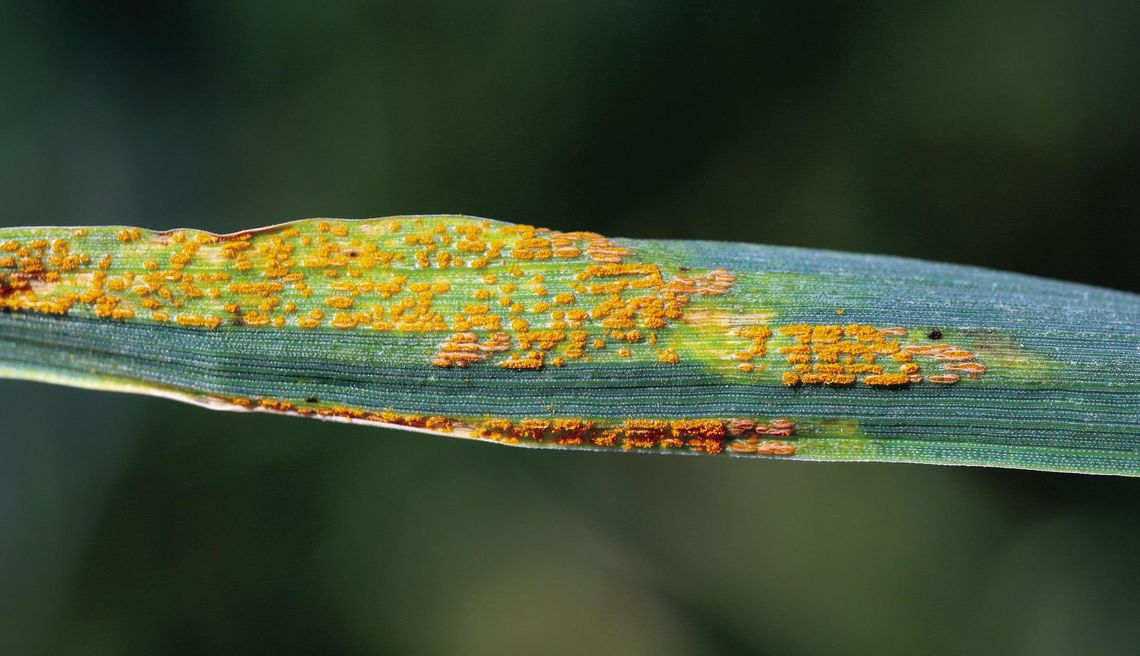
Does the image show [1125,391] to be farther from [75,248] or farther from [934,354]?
[75,248]

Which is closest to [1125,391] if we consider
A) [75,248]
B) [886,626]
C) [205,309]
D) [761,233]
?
[761,233]

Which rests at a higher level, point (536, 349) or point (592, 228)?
point (592, 228)

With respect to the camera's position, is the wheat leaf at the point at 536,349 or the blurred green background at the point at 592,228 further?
the blurred green background at the point at 592,228

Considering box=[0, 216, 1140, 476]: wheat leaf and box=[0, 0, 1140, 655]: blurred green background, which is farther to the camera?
box=[0, 0, 1140, 655]: blurred green background

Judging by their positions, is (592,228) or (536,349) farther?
(592,228)
